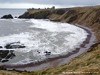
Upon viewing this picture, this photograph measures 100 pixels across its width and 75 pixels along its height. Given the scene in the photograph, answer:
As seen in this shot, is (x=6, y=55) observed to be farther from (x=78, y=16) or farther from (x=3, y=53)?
(x=78, y=16)

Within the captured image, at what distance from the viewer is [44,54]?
5209 cm

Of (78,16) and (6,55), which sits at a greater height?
(6,55)

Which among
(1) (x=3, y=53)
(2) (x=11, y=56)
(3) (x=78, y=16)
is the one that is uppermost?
(1) (x=3, y=53)

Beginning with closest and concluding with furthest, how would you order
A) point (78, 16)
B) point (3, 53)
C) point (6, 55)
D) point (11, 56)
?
point (11, 56), point (6, 55), point (3, 53), point (78, 16)

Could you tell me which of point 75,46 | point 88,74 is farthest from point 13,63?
point 88,74

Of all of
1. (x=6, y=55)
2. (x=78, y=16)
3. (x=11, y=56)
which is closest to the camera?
(x=11, y=56)

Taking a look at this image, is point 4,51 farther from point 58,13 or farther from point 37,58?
point 58,13

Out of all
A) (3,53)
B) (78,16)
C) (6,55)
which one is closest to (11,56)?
(6,55)

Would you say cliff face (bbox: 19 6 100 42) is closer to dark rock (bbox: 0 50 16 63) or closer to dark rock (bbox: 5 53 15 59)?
dark rock (bbox: 0 50 16 63)

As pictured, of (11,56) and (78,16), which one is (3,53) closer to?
(11,56)

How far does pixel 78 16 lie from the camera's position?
5182 inches

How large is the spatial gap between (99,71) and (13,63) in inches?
957

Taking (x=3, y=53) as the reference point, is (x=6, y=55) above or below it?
below

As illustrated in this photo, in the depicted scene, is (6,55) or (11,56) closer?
(11,56)
